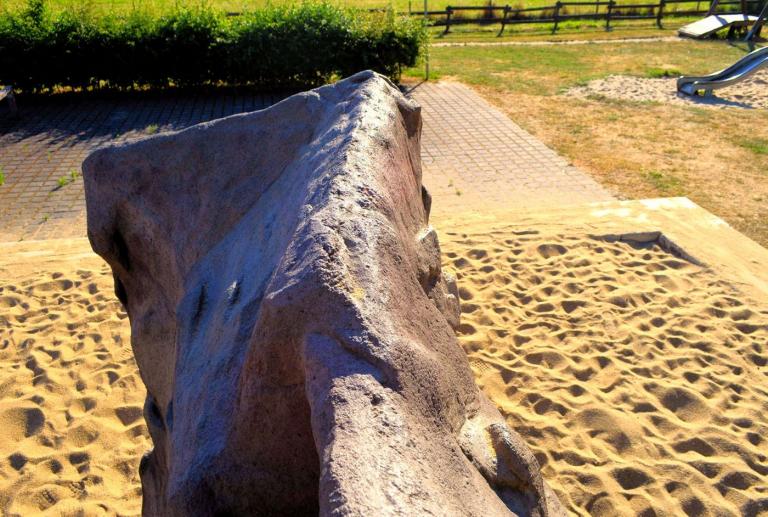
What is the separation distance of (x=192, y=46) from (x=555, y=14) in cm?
1304

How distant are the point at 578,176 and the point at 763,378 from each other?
4.39 metres

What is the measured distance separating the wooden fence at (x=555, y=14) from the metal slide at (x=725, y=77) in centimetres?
817

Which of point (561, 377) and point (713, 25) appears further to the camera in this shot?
point (713, 25)

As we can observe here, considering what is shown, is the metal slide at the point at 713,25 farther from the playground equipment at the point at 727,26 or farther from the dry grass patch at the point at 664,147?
the dry grass patch at the point at 664,147

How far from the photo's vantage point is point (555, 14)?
2066 centimetres

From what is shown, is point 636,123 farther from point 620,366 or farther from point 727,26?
point 727,26

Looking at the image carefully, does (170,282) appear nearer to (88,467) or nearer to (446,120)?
(88,467)

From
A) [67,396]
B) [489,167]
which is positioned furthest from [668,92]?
[67,396]

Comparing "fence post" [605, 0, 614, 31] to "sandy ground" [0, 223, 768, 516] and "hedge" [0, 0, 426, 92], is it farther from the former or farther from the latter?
"sandy ground" [0, 223, 768, 516]

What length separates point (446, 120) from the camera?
1080 cm

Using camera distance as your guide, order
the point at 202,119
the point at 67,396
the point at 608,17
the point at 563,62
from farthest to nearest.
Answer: the point at 608,17 → the point at 563,62 → the point at 202,119 → the point at 67,396

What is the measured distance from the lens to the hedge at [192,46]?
11641 mm

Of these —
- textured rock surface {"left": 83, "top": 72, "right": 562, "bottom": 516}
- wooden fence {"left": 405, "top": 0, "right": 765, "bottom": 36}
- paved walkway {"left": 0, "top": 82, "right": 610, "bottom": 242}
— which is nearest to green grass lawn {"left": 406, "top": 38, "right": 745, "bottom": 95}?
paved walkway {"left": 0, "top": 82, "right": 610, "bottom": 242}

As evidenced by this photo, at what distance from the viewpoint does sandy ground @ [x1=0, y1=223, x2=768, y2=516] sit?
3.64m
